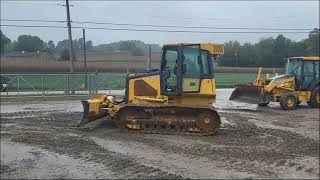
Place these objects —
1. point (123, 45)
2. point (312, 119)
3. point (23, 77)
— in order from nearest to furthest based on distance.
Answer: point (312, 119) < point (23, 77) < point (123, 45)

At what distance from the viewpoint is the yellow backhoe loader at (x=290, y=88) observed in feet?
75.6

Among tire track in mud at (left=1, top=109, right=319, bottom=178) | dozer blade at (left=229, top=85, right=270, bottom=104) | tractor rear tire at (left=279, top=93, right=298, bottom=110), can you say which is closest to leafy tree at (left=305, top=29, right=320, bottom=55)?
tractor rear tire at (left=279, top=93, right=298, bottom=110)

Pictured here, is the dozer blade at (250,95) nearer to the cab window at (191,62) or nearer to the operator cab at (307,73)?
the operator cab at (307,73)

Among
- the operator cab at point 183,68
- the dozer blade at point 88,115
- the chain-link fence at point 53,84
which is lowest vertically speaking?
the chain-link fence at point 53,84

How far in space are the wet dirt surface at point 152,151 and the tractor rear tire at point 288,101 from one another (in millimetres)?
5358

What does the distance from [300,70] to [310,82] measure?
71cm

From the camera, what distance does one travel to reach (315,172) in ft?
30.3

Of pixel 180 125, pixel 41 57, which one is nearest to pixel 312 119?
pixel 180 125

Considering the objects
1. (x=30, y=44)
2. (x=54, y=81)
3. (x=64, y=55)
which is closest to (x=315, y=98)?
(x=54, y=81)

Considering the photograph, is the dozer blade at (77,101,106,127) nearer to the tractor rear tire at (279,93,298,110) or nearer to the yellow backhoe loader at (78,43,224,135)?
the yellow backhoe loader at (78,43,224,135)

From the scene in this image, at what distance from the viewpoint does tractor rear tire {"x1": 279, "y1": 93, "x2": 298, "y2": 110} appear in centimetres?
2289

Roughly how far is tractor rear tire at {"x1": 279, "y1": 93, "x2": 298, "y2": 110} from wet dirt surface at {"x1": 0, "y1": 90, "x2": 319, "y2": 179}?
5.36m

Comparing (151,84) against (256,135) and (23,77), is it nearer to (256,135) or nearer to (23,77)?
(256,135)

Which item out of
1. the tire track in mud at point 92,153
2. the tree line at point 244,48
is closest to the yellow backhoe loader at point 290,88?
the tire track in mud at point 92,153
